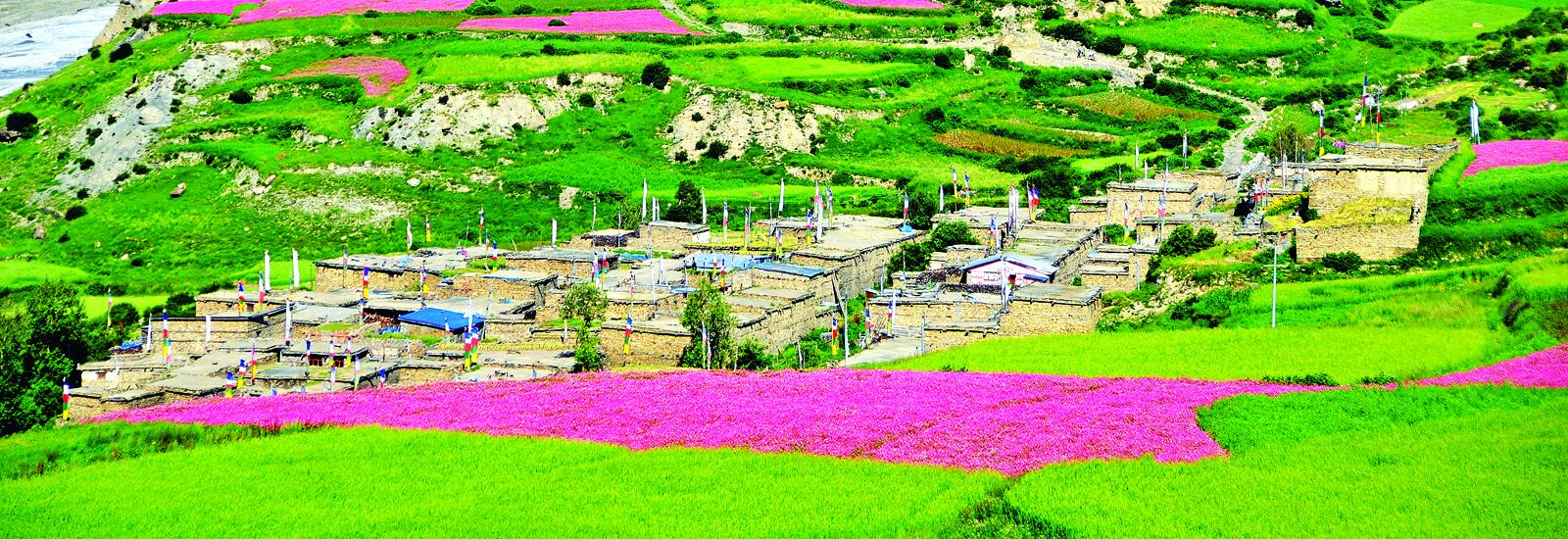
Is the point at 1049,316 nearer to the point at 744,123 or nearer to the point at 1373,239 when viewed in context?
the point at 1373,239

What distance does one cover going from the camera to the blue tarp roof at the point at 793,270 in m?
65.1

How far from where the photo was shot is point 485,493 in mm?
32188

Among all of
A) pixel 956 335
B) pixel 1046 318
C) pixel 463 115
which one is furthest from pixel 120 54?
pixel 1046 318

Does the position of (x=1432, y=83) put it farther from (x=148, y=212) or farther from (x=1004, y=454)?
(x=1004, y=454)

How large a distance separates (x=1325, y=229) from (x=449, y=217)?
150 ft

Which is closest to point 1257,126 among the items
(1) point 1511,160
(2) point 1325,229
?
(1) point 1511,160

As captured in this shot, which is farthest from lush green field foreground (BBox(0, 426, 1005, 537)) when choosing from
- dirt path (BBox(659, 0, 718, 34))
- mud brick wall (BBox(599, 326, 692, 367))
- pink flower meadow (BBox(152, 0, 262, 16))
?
pink flower meadow (BBox(152, 0, 262, 16))

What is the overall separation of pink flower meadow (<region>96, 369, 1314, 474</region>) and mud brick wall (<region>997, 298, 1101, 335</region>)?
11832mm

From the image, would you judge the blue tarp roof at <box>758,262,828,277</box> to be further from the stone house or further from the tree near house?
the stone house

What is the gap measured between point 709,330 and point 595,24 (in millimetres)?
73018

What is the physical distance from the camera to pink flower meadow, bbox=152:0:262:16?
4980 inches

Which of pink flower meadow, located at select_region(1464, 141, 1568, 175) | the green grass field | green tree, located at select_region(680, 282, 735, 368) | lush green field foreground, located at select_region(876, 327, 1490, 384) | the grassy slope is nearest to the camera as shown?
lush green field foreground, located at select_region(876, 327, 1490, 384)

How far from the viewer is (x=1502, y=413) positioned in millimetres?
33188

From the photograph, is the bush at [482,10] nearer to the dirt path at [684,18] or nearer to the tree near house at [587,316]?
the dirt path at [684,18]
